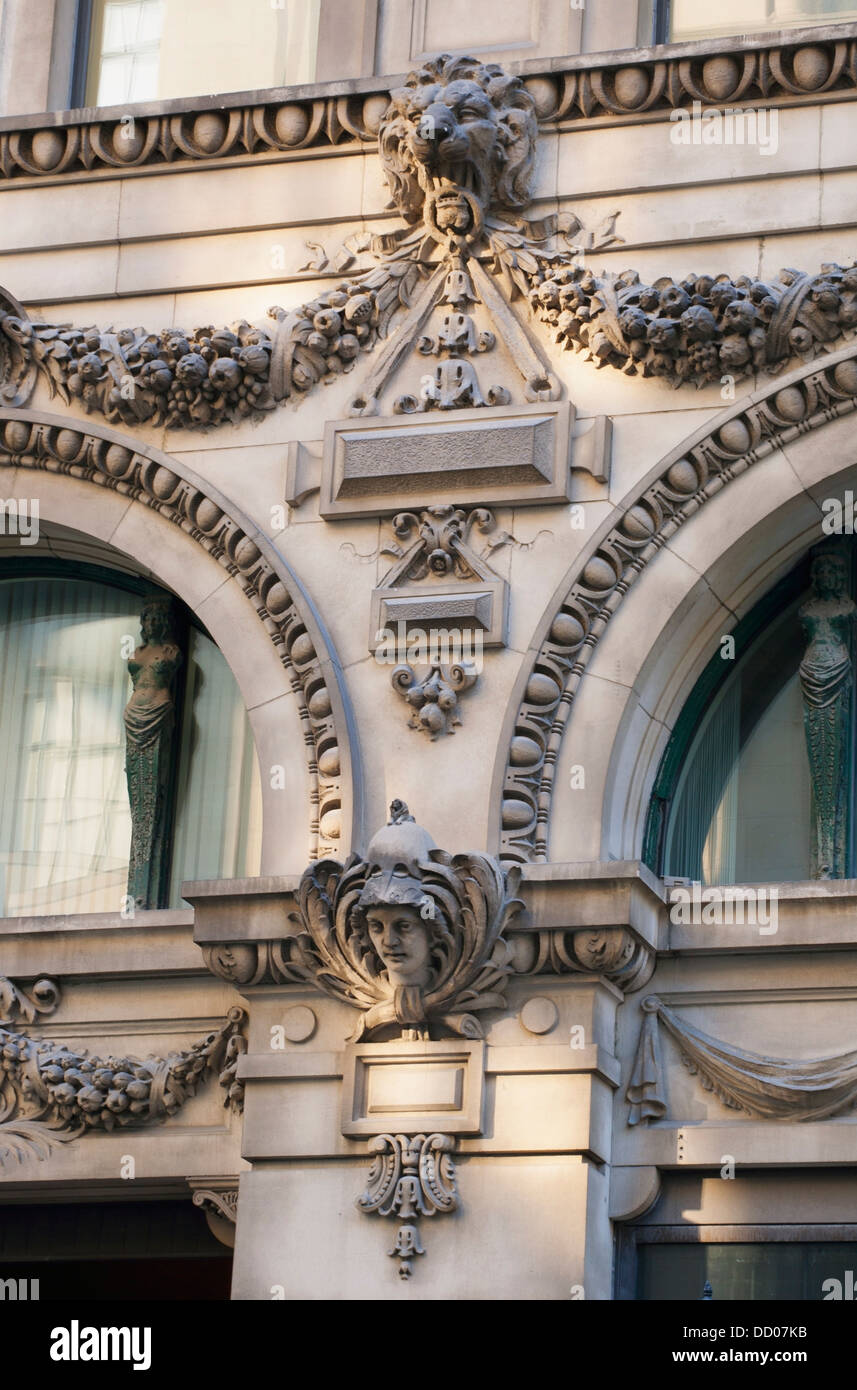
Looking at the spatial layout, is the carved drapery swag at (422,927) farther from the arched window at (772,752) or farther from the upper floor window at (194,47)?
the upper floor window at (194,47)

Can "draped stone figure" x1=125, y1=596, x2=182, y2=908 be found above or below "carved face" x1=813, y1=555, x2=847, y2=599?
below

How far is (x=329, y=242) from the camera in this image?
1627 cm

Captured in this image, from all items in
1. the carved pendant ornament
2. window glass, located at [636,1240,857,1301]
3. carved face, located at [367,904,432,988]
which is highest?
the carved pendant ornament

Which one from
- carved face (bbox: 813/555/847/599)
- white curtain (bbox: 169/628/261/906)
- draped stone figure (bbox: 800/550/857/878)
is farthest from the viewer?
white curtain (bbox: 169/628/261/906)

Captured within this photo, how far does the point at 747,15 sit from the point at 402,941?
6.31 m

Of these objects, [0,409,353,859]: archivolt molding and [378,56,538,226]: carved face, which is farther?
[378,56,538,226]: carved face

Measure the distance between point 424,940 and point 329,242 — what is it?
15.3ft

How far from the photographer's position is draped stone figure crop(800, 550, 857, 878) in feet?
49.1

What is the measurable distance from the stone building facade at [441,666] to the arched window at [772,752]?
3cm

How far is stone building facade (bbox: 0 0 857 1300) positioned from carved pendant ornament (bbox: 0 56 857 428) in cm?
Answer: 3

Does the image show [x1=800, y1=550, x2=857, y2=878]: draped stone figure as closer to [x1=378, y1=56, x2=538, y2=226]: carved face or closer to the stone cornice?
the stone cornice

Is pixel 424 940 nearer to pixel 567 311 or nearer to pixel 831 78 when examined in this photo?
pixel 567 311

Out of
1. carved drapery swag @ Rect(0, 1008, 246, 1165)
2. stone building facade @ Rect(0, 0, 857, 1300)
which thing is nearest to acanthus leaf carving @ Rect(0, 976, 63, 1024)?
stone building facade @ Rect(0, 0, 857, 1300)

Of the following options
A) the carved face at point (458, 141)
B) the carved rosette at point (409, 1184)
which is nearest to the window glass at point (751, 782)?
the carved rosette at point (409, 1184)
